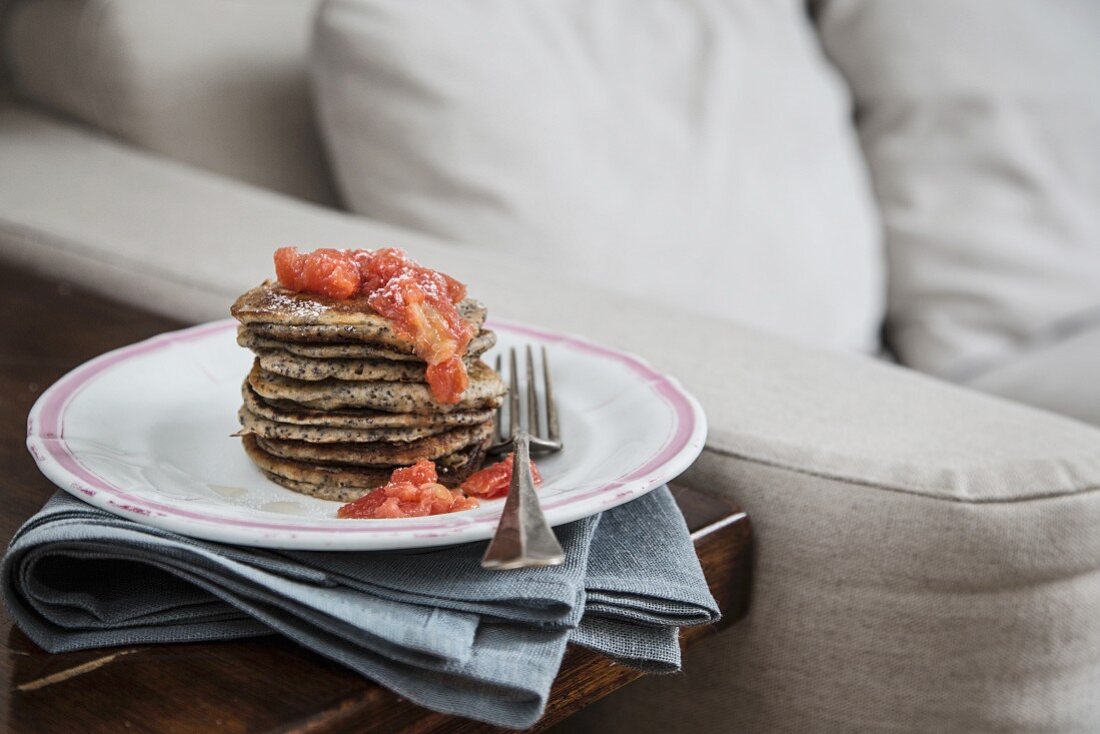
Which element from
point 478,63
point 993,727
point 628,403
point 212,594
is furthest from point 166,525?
point 478,63

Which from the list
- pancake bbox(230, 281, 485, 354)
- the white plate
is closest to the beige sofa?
the white plate

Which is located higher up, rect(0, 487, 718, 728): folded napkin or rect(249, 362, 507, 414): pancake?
rect(249, 362, 507, 414): pancake

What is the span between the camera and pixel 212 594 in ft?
2.07

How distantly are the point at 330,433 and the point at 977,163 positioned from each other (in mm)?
1618

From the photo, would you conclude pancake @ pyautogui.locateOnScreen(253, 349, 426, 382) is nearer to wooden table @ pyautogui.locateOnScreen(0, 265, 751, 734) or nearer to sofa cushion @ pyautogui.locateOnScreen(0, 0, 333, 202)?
wooden table @ pyautogui.locateOnScreen(0, 265, 751, 734)

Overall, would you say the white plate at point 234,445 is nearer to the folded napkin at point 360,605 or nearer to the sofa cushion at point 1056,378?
the folded napkin at point 360,605

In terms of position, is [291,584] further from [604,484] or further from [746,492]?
[746,492]

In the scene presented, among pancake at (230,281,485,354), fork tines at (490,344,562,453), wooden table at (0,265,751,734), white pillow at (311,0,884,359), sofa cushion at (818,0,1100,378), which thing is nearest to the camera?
wooden table at (0,265,751,734)

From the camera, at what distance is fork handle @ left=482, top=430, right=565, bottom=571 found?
1.84 ft

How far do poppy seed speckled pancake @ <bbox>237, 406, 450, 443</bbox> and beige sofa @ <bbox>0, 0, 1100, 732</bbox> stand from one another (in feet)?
0.94

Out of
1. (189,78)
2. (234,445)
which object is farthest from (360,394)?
(189,78)

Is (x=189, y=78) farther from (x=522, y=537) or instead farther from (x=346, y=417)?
(x=522, y=537)

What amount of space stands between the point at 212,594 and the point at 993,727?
62 centimetres

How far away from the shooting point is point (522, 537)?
1.90ft
